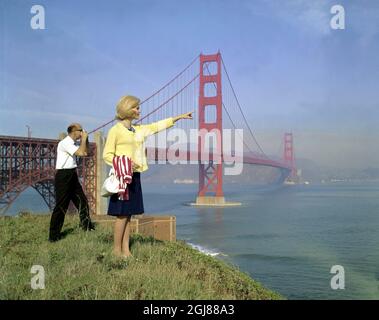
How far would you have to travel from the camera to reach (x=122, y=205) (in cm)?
417

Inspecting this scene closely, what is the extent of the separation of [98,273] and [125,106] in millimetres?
1583

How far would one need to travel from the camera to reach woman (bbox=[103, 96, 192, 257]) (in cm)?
418

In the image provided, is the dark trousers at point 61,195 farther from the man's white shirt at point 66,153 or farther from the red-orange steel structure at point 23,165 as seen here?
the red-orange steel structure at point 23,165

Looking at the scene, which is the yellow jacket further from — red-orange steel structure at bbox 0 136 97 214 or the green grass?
red-orange steel structure at bbox 0 136 97 214

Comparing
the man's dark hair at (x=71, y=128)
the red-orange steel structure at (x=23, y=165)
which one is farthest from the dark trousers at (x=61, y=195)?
the red-orange steel structure at (x=23, y=165)

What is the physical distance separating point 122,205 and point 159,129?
2.81 ft

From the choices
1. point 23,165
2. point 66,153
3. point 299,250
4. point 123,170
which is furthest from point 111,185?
point 23,165

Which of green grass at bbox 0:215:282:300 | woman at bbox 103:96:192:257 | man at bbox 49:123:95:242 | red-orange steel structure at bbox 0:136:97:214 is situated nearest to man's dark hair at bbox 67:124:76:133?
man at bbox 49:123:95:242

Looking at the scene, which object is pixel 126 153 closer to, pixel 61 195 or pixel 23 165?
pixel 61 195

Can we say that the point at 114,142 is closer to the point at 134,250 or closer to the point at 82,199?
the point at 134,250

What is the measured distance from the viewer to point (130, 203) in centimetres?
421

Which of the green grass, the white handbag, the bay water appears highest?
the white handbag

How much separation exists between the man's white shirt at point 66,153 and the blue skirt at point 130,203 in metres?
1.21

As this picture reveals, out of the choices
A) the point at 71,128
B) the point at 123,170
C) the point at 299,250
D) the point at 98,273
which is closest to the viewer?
the point at 98,273
